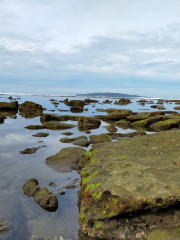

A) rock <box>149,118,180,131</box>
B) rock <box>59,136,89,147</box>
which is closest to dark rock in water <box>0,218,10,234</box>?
rock <box>59,136,89,147</box>

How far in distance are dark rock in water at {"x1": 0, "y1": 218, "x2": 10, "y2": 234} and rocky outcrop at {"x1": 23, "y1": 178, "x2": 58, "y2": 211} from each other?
126 cm

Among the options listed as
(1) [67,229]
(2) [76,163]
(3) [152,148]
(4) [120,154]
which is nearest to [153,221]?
(1) [67,229]

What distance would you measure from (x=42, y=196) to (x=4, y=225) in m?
1.63

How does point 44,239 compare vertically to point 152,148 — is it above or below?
below

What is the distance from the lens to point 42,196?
7.59m

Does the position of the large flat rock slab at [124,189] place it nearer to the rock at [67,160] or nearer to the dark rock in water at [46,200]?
the dark rock in water at [46,200]

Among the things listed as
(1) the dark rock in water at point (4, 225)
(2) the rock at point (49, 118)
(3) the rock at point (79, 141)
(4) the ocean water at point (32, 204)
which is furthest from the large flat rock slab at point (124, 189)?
(2) the rock at point (49, 118)

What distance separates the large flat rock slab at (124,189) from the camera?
5.39m

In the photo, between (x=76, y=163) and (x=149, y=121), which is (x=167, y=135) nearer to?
(x=76, y=163)

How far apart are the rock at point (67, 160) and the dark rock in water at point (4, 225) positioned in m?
4.63

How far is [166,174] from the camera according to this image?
21.3 feet

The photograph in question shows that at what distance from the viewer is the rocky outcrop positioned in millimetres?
7312

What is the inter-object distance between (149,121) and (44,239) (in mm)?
26097

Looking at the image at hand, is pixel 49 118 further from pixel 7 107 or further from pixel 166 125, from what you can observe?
pixel 7 107
